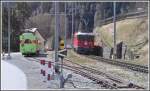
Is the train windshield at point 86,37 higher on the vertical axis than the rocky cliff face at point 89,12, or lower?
lower

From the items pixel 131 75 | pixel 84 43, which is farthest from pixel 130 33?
pixel 131 75

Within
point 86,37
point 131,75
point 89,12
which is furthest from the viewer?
point 89,12

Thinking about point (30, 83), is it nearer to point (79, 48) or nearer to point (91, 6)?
point (79, 48)

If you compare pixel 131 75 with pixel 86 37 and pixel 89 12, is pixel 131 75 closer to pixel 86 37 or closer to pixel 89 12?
pixel 86 37

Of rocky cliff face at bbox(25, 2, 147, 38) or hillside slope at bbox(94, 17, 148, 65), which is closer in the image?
hillside slope at bbox(94, 17, 148, 65)

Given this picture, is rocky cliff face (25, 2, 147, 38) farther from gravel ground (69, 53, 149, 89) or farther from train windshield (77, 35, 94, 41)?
gravel ground (69, 53, 149, 89)

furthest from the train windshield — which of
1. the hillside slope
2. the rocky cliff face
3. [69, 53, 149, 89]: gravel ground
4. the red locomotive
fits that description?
the rocky cliff face

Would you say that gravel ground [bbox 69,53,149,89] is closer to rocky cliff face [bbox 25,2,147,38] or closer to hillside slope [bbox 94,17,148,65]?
hillside slope [bbox 94,17,148,65]

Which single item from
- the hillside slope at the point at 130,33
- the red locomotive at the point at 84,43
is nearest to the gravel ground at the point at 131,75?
the red locomotive at the point at 84,43

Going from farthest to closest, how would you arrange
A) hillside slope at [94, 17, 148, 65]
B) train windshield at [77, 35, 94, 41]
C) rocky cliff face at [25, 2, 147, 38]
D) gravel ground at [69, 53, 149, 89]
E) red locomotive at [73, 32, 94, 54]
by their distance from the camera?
rocky cliff face at [25, 2, 147, 38] < hillside slope at [94, 17, 148, 65] < train windshield at [77, 35, 94, 41] < red locomotive at [73, 32, 94, 54] < gravel ground at [69, 53, 149, 89]

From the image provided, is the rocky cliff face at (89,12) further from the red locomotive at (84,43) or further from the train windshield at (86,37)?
the red locomotive at (84,43)

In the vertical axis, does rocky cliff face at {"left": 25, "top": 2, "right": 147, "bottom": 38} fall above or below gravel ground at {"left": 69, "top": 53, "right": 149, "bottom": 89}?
above

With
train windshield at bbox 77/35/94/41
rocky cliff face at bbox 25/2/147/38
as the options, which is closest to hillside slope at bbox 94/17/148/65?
train windshield at bbox 77/35/94/41

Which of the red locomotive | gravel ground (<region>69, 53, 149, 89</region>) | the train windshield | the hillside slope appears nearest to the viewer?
gravel ground (<region>69, 53, 149, 89</region>)
